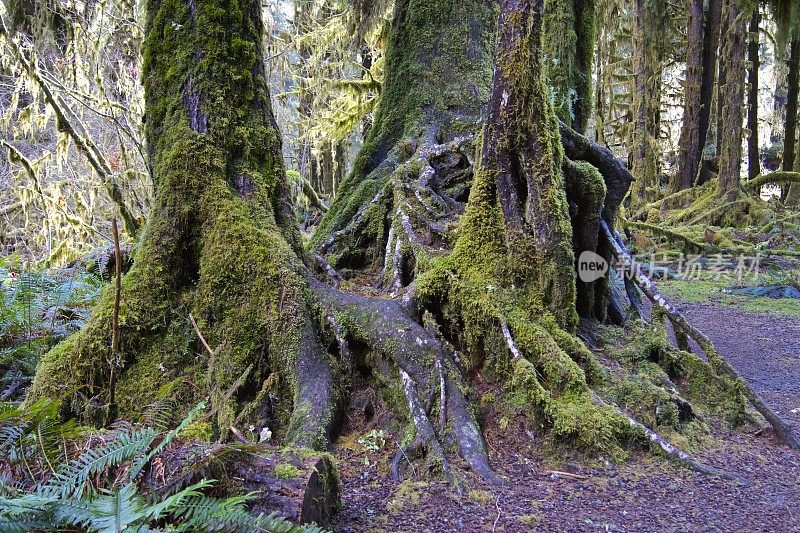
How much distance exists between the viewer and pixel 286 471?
2375 millimetres

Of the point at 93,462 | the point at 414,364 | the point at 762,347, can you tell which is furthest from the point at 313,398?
the point at 762,347

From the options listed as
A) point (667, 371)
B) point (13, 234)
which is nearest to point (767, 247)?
point (667, 371)

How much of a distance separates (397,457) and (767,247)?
12.2 m

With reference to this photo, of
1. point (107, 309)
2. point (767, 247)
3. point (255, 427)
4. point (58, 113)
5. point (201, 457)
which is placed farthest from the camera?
point (767, 247)

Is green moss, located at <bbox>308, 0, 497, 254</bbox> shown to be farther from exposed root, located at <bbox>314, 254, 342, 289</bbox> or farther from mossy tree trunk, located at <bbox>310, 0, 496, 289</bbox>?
exposed root, located at <bbox>314, 254, 342, 289</bbox>

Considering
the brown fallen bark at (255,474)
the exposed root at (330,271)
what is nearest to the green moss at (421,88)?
the exposed root at (330,271)

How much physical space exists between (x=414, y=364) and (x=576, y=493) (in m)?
1.26

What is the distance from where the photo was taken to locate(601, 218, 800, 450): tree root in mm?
3809

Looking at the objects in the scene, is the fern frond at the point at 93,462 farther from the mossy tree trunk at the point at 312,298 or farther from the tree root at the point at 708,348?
the tree root at the point at 708,348

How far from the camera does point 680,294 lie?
1052 centimetres

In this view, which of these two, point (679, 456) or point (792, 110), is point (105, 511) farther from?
point (792, 110)

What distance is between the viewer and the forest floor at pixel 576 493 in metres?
2.79

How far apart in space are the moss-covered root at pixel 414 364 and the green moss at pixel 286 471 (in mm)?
1088

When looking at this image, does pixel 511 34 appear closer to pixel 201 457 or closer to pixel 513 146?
pixel 513 146
